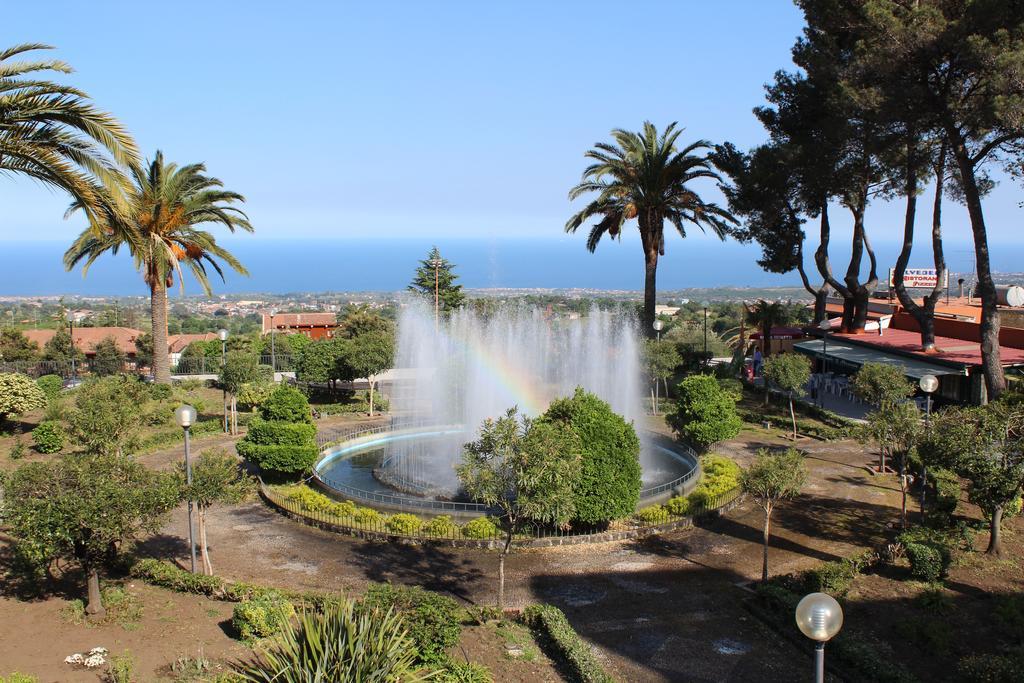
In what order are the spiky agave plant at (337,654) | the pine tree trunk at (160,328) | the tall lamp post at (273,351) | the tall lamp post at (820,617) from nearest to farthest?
the tall lamp post at (820,617) → the spiky agave plant at (337,654) → the pine tree trunk at (160,328) → the tall lamp post at (273,351)

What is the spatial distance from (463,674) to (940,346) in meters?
27.6

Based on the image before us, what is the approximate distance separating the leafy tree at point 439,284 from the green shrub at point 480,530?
38.4 m

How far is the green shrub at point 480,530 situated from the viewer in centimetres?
1641

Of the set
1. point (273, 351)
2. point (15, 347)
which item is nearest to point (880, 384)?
point (273, 351)

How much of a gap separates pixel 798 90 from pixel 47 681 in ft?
106

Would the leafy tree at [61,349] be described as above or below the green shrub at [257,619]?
above

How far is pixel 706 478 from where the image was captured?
20.7 meters

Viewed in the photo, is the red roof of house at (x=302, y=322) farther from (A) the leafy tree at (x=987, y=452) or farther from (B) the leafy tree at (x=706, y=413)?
(A) the leafy tree at (x=987, y=452)

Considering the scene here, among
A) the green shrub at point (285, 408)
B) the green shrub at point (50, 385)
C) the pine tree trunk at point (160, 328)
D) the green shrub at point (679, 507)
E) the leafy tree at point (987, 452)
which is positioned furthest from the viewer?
the green shrub at point (50, 385)

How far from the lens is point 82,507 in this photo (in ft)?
37.1

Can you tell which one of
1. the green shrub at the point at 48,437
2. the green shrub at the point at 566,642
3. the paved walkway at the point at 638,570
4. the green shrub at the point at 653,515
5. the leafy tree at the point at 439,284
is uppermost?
the leafy tree at the point at 439,284

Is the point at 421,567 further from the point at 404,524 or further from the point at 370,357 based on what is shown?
the point at 370,357

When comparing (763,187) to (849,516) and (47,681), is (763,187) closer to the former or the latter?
(849,516)

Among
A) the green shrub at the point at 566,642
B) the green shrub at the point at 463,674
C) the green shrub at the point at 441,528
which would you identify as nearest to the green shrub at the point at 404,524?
the green shrub at the point at 441,528
